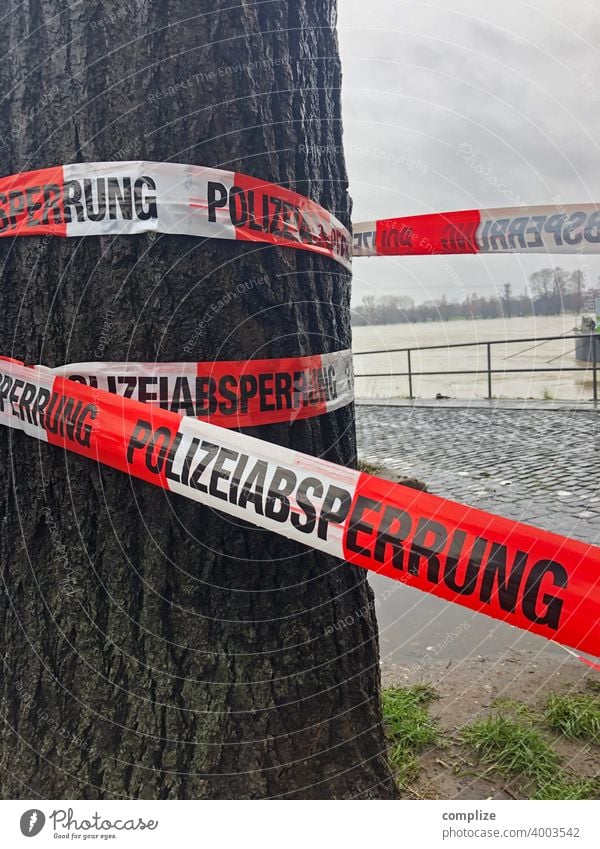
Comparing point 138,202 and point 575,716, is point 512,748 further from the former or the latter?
point 138,202

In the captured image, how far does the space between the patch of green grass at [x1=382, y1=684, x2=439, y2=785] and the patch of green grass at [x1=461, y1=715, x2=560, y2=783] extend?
14 cm

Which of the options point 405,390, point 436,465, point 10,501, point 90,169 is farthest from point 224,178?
point 405,390

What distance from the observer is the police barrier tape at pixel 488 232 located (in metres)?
4.08

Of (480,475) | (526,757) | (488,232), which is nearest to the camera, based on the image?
(526,757)

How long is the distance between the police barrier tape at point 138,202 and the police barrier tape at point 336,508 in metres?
0.36

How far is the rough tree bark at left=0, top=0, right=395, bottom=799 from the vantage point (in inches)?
59.4

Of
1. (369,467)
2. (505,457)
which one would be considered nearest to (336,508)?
(369,467)

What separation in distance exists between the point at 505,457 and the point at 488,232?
2993 millimetres

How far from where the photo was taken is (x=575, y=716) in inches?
88.9

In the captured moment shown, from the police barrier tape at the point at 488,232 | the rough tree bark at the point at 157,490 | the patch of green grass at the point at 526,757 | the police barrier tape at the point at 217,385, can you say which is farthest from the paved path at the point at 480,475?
the police barrier tape at the point at 488,232

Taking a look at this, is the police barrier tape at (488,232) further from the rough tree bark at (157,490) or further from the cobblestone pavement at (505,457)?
the rough tree bark at (157,490)

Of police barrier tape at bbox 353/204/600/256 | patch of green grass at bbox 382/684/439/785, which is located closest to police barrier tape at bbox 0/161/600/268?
patch of green grass at bbox 382/684/439/785

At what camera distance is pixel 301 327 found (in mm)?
1680
